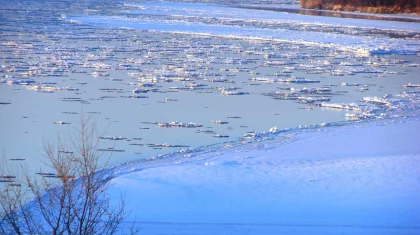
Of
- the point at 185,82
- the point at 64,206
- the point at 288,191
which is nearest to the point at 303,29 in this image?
the point at 185,82

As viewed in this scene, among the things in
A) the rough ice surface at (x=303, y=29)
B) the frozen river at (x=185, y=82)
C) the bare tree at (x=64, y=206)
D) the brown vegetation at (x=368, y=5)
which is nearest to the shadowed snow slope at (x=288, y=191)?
the bare tree at (x=64, y=206)

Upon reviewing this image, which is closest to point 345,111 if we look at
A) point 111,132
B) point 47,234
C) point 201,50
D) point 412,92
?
point 412,92

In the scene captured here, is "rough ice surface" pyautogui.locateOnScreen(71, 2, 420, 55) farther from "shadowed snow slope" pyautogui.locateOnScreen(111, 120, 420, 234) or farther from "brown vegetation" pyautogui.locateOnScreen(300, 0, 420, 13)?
"shadowed snow slope" pyautogui.locateOnScreen(111, 120, 420, 234)

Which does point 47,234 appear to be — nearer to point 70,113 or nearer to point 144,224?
point 144,224

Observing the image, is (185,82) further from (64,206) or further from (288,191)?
(64,206)

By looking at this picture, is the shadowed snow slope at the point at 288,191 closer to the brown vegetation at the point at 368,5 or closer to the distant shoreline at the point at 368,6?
the distant shoreline at the point at 368,6

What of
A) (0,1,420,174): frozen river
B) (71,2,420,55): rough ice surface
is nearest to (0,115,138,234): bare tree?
(0,1,420,174): frozen river

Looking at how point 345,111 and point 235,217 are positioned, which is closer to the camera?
point 235,217
